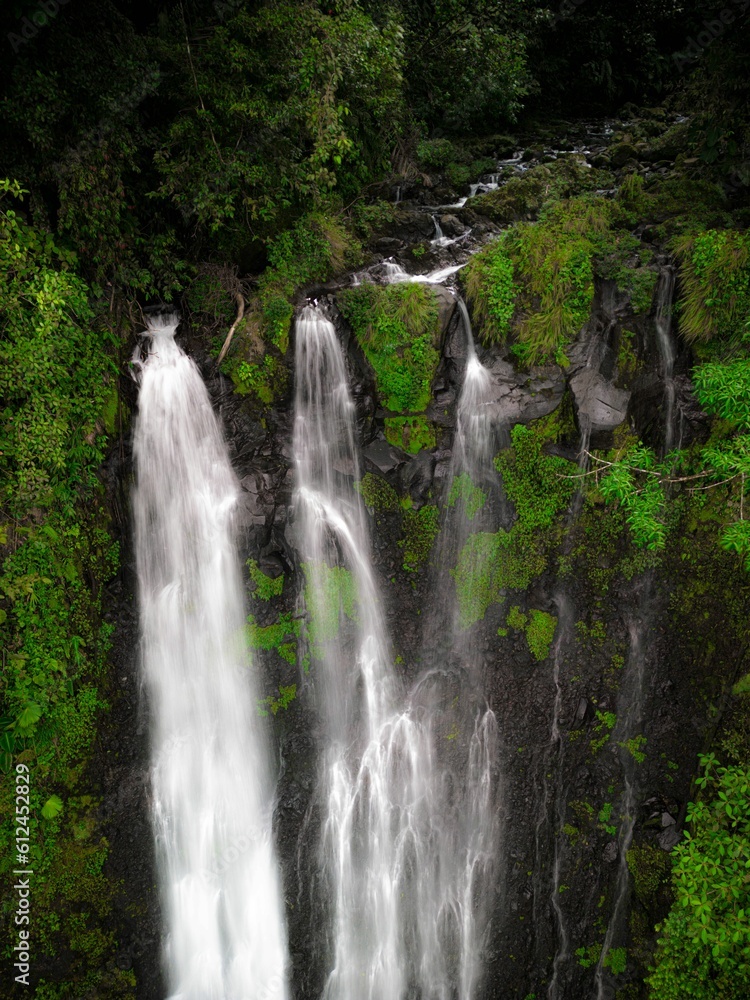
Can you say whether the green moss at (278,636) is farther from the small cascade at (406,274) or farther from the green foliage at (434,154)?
the green foliage at (434,154)

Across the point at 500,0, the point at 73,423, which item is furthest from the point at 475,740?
the point at 500,0

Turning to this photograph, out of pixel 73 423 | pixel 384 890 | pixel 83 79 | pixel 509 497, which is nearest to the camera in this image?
pixel 83 79

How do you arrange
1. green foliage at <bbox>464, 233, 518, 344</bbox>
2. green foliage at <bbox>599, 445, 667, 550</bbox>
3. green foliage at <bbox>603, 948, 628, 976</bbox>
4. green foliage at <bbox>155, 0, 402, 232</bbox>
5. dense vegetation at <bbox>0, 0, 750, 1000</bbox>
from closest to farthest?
1. green foliage at <bbox>599, 445, 667, 550</bbox>
2. dense vegetation at <bbox>0, 0, 750, 1000</bbox>
3. green foliage at <bbox>603, 948, 628, 976</bbox>
4. green foliage at <bbox>155, 0, 402, 232</bbox>
5. green foliage at <bbox>464, 233, 518, 344</bbox>

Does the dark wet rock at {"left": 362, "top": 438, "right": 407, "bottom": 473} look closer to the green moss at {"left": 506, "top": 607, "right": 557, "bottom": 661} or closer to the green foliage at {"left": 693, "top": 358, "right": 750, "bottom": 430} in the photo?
the green moss at {"left": 506, "top": 607, "right": 557, "bottom": 661}

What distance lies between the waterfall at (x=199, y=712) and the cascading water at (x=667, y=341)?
5.76 meters

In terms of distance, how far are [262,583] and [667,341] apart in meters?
6.20

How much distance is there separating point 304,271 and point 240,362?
5.73 ft

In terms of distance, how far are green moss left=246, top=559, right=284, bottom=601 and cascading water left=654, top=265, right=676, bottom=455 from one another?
17.8 feet

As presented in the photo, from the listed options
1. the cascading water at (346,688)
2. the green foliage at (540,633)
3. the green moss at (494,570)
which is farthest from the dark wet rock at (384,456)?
the green foliage at (540,633)

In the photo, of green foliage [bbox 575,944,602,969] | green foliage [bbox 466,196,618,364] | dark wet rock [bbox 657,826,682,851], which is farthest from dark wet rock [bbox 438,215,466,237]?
green foliage [bbox 575,944,602,969]

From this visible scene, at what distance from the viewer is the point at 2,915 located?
648 centimetres

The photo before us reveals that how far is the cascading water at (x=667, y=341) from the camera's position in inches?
301

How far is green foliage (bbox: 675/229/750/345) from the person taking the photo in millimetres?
7043

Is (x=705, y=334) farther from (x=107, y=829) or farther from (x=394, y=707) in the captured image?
(x=107, y=829)
